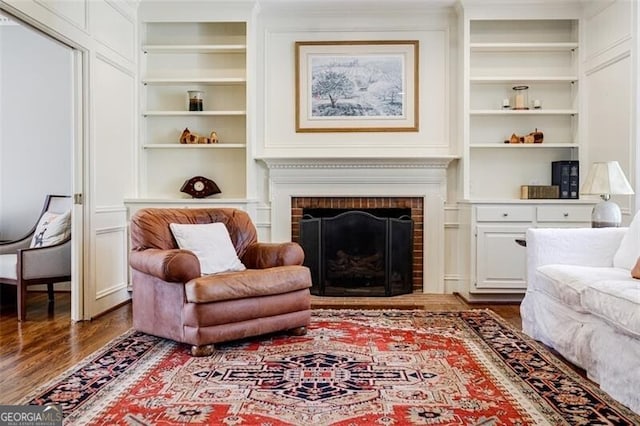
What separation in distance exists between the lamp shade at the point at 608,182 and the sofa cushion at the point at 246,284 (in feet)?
6.54

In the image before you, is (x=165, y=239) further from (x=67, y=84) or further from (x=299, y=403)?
(x=67, y=84)

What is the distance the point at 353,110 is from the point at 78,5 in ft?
7.93

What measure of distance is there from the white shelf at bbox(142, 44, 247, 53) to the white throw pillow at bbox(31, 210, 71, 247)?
5.59 ft

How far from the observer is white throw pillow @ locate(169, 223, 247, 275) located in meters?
3.40

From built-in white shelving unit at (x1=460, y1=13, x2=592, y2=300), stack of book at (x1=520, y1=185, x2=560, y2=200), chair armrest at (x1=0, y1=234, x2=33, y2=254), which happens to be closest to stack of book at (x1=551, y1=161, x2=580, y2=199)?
stack of book at (x1=520, y1=185, x2=560, y2=200)

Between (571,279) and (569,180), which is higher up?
(569,180)

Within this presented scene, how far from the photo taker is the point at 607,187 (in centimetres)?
344

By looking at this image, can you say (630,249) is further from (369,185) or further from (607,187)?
(369,185)

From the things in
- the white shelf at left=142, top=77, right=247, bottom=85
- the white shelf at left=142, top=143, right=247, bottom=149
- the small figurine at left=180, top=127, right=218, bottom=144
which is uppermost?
the white shelf at left=142, top=77, right=247, bottom=85

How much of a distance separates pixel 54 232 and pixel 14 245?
55cm

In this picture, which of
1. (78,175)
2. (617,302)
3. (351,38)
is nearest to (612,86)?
(351,38)

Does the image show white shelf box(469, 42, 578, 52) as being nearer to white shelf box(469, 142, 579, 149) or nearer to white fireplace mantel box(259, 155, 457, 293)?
white shelf box(469, 142, 579, 149)

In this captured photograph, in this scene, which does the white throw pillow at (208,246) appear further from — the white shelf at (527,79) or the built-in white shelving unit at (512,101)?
the white shelf at (527,79)

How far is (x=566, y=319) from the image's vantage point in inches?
115
